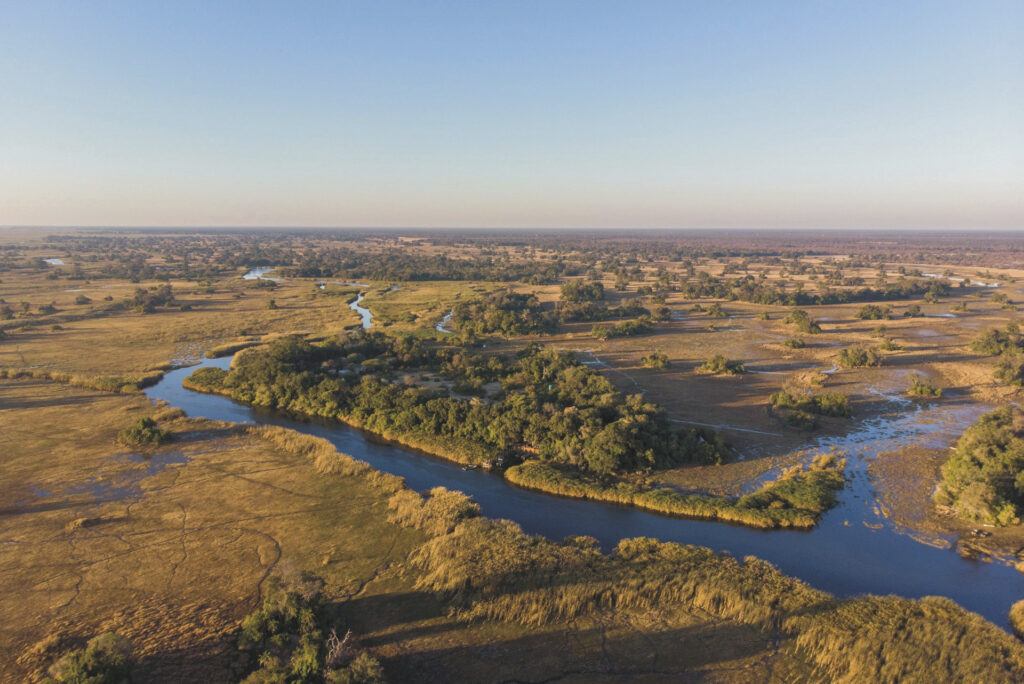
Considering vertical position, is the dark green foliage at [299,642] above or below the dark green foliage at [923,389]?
below

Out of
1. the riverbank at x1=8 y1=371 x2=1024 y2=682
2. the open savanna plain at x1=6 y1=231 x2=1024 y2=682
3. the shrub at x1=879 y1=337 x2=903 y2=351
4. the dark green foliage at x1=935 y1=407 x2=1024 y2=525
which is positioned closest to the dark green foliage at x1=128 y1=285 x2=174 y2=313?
the open savanna plain at x1=6 y1=231 x2=1024 y2=682

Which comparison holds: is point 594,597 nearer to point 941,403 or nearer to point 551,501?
point 551,501

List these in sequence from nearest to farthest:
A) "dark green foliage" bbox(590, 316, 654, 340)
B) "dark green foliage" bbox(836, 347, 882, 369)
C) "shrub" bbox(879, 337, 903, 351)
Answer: "dark green foliage" bbox(836, 347, 882, 369) → "shrub" bbox(879, 337, 903, 351) → "dark green foliage" bbox(590, 316, 654, 340)

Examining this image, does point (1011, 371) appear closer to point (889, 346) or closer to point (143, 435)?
point (889, 346)

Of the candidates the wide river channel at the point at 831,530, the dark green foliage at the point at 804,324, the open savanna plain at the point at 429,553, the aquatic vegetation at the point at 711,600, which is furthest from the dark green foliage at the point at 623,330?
the aquatic vegetation at the point at 711,600

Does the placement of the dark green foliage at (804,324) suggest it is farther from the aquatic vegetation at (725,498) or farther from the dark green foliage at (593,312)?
the aquatic vegetation at (725,498)

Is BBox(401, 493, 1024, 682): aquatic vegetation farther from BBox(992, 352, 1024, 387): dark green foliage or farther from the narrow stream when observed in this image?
BBox(992, 352, 1024, 387): dark green foliage
